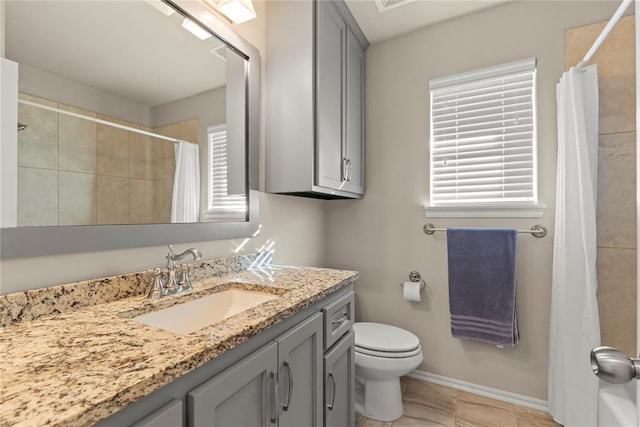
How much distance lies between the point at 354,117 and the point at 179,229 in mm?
1355

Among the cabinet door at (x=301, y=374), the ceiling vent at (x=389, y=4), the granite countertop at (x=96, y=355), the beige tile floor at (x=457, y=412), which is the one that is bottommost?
the beige tile floor at (x=457, y=412)

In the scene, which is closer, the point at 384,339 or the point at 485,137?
the point at 384,339

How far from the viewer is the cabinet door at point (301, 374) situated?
3.09ft

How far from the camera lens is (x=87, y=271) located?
3.16 feet

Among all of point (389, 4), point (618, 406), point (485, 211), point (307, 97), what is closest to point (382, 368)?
point (618, 406)

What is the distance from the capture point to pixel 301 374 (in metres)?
1.04

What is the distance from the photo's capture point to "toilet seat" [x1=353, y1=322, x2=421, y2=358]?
1.65 m

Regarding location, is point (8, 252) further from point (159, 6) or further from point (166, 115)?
point (159, 6)

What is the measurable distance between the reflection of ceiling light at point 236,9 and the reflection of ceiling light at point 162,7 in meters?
0.26

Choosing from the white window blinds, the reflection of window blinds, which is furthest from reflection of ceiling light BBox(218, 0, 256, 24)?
the white window blinds

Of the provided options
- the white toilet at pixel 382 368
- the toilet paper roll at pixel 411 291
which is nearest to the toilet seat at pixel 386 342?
the white toilet at pixel 382 368

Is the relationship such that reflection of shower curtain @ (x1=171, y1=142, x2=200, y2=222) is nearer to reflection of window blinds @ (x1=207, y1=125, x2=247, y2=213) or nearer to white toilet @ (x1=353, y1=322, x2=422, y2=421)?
reflection of window blinds @ (x1=207, y1=125, x2=247, y2=213)

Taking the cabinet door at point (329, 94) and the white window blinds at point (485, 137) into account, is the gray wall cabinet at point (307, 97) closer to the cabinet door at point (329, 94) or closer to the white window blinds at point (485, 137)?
the cabinet door at point (329, 94)

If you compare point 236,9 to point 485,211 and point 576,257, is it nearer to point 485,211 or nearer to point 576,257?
point 485,211
